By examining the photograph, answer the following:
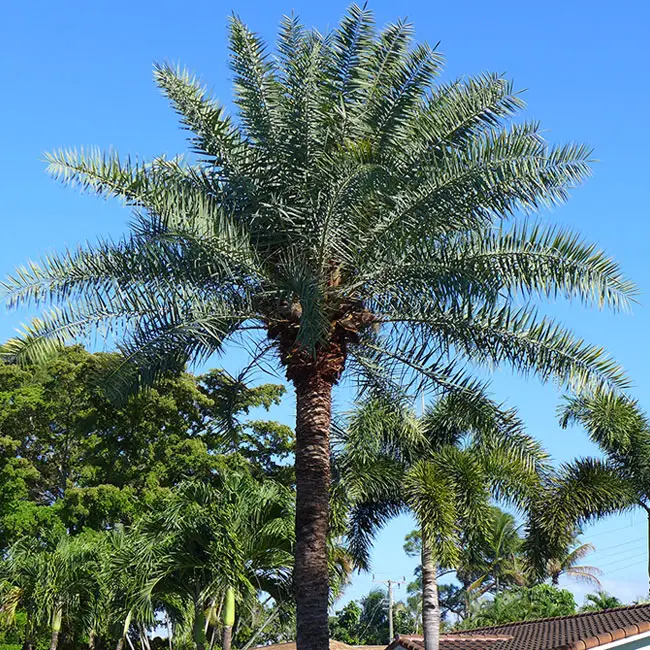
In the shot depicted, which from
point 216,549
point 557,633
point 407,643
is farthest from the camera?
point 407,643

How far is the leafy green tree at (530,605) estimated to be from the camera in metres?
39.3

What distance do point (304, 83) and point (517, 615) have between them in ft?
109

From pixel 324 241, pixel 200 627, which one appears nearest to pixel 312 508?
pixel 324 241

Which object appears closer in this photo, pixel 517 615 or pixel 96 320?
pixel 96 320

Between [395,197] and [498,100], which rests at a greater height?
[498,100]

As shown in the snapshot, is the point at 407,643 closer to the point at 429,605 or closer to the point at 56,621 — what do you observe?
the point at 429,605

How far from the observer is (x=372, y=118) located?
1301 centimetres

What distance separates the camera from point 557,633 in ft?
66.4

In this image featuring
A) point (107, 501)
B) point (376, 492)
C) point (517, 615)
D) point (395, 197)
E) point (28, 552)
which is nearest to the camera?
point (395, 197)

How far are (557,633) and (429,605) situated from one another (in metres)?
2.89

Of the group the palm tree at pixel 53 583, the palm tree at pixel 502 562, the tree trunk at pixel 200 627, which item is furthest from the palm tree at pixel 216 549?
the palm tree at pixel 502 562

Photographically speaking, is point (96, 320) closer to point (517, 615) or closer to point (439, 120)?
point (439, 120)

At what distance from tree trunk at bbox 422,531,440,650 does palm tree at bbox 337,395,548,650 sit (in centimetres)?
2

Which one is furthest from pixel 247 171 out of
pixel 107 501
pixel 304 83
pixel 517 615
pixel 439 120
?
pixel 517 615
